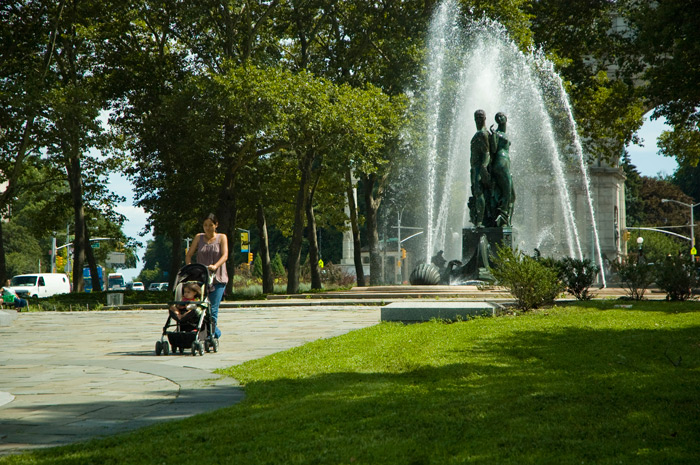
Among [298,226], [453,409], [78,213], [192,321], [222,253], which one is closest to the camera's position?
[453,409]

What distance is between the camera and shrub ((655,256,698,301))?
55.4 ft

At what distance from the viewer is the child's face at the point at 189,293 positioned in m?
10.6

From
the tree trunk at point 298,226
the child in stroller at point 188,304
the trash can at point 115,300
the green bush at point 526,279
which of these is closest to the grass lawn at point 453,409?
the child in stroller at point 188,304

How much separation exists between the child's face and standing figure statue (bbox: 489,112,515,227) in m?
13.1

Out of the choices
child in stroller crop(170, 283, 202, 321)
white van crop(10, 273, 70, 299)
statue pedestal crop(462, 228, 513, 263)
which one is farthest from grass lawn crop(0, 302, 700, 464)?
white van crop(10, 273, 70, 299)

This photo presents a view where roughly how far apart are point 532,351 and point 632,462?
4.60 metres

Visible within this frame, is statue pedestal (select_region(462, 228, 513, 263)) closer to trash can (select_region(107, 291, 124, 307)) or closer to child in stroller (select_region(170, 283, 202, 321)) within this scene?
trash can (select_region(107, 291, 124, 307))

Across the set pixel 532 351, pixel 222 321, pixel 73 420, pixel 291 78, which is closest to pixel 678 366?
pixel 532 351

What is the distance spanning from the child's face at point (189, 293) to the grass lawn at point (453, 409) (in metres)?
1.58

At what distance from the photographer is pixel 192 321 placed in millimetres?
10648

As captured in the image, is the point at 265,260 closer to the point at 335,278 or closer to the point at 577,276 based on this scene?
the point at 335,278

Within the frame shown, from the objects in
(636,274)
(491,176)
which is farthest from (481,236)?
(636,274)

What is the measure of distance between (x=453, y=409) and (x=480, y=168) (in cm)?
1680

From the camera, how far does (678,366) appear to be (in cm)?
786
